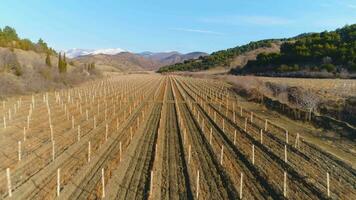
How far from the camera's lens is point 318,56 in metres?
87.4

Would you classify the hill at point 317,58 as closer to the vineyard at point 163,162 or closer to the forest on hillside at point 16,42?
the vineyard at point 163,162

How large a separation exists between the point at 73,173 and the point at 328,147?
15.1 metres

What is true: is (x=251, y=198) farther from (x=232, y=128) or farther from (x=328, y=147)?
(x=232, y=128)

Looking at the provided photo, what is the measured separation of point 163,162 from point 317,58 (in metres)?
72.0

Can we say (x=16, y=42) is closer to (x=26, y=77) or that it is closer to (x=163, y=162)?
(x=26, y=77)

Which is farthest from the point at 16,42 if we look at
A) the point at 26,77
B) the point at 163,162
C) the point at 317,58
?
the point at 163,162

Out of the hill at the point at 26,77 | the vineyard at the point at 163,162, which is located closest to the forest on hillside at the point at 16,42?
the hill at the point at 26,77

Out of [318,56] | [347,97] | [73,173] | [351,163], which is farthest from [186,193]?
[318,56]

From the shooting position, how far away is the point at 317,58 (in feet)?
288

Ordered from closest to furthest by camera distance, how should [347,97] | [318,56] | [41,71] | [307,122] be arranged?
1. [307,122]
2. [347,97]
3. [41,71]
4. [318,56]

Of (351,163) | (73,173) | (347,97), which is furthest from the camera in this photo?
(347,97)

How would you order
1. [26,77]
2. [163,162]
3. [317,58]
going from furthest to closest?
1. [317,58]
2. [26,77]
3. [163,162]

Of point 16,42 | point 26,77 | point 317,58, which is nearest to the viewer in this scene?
point 26,77

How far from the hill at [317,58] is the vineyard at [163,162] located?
151ft
